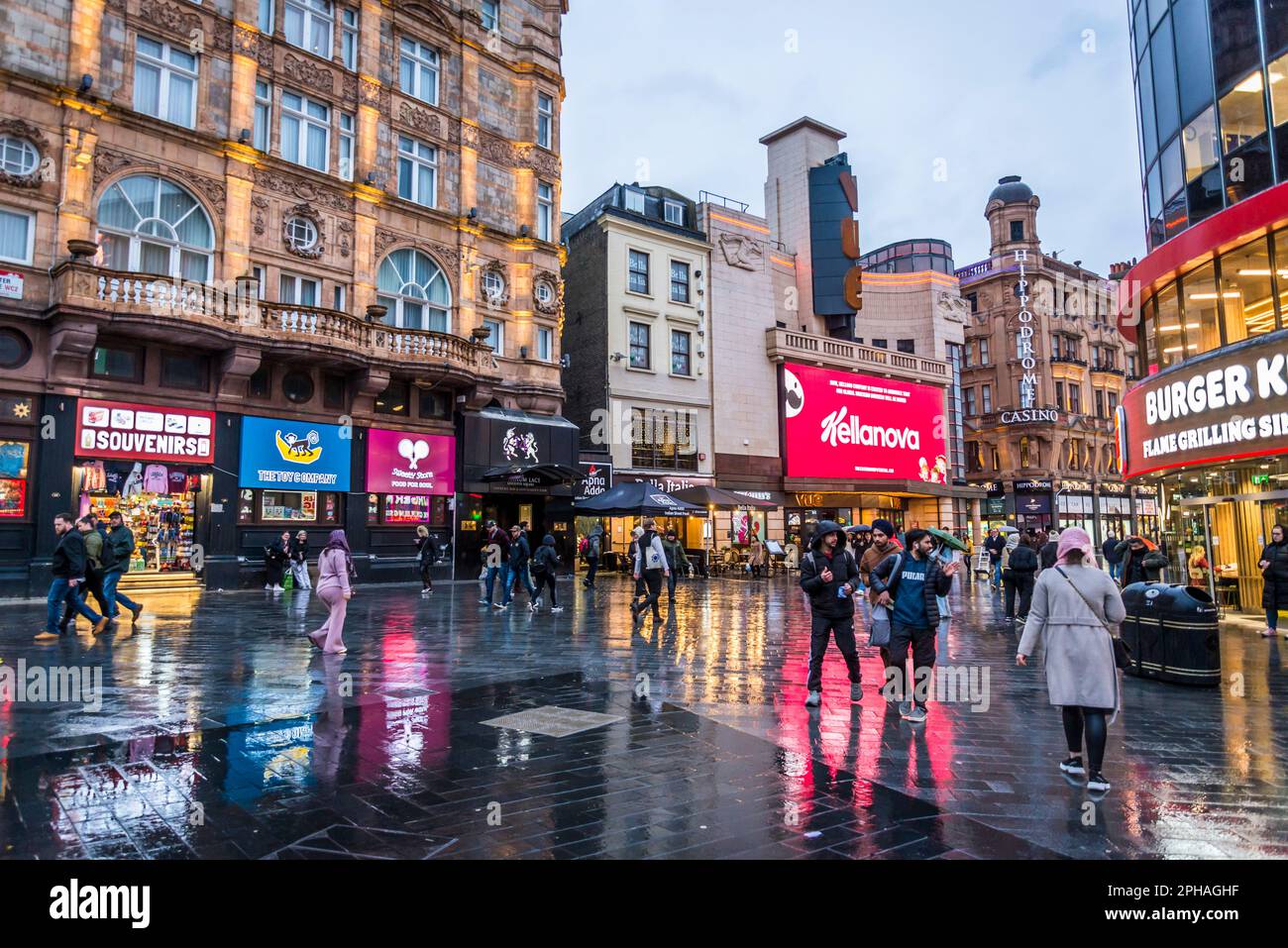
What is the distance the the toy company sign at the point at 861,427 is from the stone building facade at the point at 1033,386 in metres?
13.0

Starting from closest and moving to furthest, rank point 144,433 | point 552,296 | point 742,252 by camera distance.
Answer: point 144,433
point 552,296
point 742,252

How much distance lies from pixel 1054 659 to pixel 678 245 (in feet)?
101

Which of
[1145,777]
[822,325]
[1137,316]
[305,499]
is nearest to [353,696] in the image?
[1145,777]

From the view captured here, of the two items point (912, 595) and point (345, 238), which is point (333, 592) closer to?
point (912, 595)

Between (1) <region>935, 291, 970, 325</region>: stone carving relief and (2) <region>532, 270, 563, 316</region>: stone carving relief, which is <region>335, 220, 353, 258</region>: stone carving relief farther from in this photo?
(1) <region>935, 291, 970, 325</region>: stone carving relief

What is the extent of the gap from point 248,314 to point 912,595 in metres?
19.1

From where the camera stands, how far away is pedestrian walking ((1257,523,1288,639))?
1141cm

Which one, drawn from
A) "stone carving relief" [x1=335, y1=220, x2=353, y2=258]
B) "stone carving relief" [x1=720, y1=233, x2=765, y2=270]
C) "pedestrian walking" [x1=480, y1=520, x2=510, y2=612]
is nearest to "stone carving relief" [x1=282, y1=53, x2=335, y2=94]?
Result: "stone carving relief" [x1=335, y1=220, x2=353, y2=258]

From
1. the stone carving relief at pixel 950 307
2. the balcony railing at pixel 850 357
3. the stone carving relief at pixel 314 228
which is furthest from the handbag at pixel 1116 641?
the stone carving relief at pixel 950 307

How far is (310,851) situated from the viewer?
3.82 m

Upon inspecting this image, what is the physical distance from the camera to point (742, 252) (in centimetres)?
3597

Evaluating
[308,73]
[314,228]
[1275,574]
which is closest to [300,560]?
[314,228]

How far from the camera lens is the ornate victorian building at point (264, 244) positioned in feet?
58.5

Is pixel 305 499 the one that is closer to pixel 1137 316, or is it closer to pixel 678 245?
pixel 678 245
